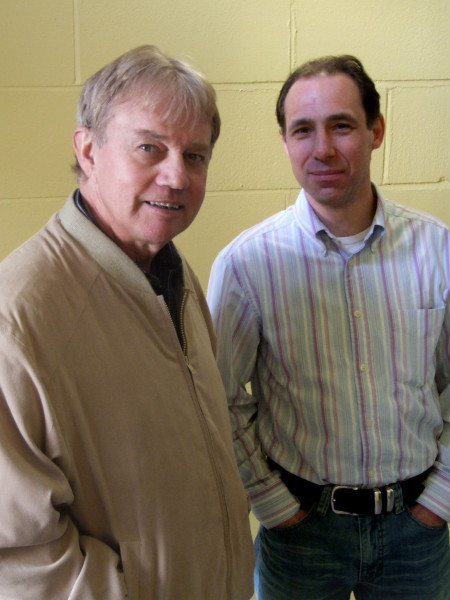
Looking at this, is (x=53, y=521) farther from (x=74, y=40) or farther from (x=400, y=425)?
(x=74, y=40)

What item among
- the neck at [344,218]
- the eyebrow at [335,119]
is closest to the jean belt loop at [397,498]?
the neck at [344,218]

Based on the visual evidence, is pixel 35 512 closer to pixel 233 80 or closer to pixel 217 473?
pixel 217 473

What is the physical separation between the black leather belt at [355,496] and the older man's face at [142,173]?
679mm

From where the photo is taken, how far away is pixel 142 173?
874 mm

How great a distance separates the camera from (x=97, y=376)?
83cm

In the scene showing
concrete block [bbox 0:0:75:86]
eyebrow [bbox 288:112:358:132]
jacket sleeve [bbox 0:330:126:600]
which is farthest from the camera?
concrete block [bbox 0:0:75:86]

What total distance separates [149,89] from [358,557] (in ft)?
3.38

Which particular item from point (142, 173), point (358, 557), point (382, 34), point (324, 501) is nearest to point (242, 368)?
point (324, 501)

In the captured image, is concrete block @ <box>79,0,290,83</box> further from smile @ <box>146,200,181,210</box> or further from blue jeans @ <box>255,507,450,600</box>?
blue jeans @ <box>255,507,450,600</box>

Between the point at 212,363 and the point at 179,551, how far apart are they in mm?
327

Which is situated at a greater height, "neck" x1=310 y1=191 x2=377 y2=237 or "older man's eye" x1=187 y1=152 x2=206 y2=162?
"older man's eye" x1=187 y1=152 x2=206 y2=162

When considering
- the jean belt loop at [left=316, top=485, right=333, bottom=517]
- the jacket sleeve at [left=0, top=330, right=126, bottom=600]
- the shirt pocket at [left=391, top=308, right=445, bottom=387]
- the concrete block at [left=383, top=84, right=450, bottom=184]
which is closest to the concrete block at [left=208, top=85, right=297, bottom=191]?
the concrete block at [left=383, top=84, right=450, bottom=184]

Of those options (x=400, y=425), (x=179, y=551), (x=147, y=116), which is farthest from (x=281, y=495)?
(x=147, y=116)

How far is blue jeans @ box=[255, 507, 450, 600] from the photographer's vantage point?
1274 mm
